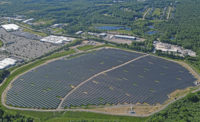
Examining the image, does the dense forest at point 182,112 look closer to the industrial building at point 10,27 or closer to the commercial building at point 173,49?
the commercial building at point 173,49

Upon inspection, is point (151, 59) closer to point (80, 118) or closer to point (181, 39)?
point (181, 39)

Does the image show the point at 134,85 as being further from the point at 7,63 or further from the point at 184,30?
the point at 184,30

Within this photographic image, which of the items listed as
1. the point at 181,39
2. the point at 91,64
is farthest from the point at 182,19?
the point at 91,64

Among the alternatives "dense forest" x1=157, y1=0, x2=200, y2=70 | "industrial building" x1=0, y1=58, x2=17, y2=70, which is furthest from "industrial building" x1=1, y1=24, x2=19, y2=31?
"dense forest" x1=157, y1=0, x2=200, y2=70

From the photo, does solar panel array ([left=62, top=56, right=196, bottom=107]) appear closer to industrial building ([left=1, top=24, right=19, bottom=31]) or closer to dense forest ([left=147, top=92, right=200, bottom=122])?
dense forest ([left=147, top=92, right=200, bottom=122])

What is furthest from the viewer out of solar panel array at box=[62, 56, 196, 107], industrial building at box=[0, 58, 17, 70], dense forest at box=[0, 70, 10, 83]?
industrial building at box=[0, 58, 17, 70]

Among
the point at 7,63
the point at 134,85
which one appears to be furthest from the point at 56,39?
the point at 134,85
